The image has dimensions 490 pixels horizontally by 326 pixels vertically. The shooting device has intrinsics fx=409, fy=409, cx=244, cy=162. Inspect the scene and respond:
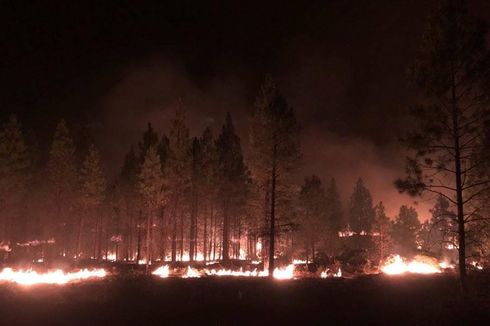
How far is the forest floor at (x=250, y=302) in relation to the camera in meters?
13.2

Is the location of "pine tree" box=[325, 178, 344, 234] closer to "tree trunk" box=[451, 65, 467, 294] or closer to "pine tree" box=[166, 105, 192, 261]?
"pine tree" box=[166, 105, 192, 261]

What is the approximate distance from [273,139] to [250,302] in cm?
1381

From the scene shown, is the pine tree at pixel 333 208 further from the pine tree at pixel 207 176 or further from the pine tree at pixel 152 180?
the pine tree at pixel 152 180

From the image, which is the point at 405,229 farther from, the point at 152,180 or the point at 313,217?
the point at 152,180

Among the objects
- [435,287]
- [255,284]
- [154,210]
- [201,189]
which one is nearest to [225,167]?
[201,189]

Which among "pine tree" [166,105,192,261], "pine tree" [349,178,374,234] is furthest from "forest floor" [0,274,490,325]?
"pine tree" [349,178,374,234]

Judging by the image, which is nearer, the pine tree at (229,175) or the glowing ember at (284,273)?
the glowing ember at (284,273)

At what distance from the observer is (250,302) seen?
16.1 metres

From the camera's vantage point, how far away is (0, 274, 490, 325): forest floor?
13227 mm

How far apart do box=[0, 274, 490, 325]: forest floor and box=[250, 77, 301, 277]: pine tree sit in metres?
8.94

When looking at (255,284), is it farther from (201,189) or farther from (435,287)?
(201,189)

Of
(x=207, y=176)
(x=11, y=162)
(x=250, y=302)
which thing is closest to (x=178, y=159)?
(x=207, y=176)

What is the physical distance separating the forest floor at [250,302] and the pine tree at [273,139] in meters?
8.94

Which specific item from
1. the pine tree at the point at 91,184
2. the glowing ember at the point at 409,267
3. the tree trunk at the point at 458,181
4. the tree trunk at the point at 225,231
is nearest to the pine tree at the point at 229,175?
the tree trunk at the point at 225,231
